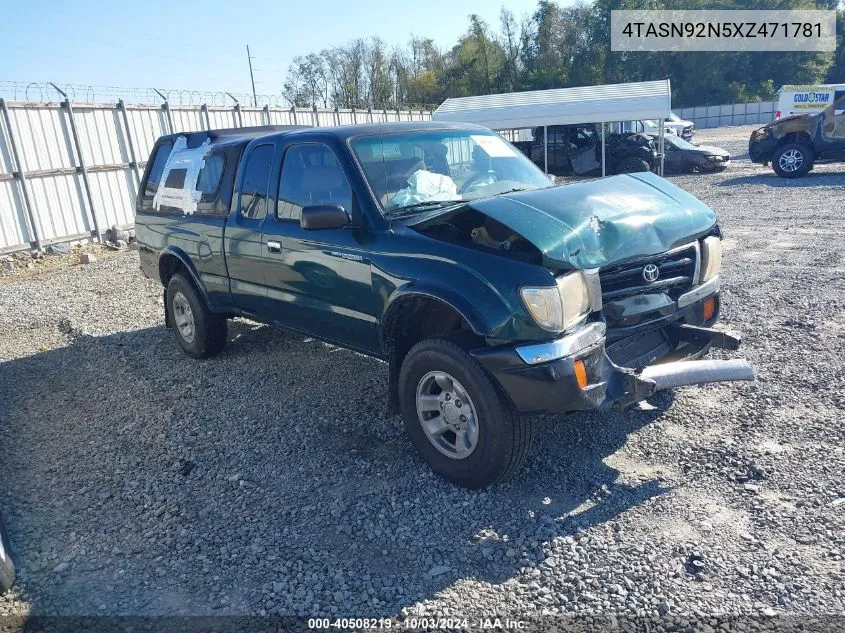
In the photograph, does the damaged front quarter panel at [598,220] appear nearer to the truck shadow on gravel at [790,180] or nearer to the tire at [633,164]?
the truck shadow on gravel at [790,180]

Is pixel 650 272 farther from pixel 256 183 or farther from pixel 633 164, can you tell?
pixel 633 164

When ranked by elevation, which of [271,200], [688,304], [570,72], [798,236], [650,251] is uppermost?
[570,72]

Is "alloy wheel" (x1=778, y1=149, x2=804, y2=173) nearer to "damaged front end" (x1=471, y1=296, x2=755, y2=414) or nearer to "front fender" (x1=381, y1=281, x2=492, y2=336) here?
"damaged front end" (x1=471, y1=296, x2=755, y2=414)

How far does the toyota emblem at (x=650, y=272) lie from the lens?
3.69 metres

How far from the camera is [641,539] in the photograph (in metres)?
3.10

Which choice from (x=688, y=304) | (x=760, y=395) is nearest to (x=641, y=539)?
(x=688, y=304)

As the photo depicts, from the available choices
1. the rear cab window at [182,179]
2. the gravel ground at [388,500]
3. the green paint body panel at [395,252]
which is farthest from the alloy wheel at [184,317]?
the rear cab window at [182,179]

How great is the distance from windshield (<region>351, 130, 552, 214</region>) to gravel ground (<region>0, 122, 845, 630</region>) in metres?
1.58

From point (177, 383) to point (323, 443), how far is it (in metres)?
1.96

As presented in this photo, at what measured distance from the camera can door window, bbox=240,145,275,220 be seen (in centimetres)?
495

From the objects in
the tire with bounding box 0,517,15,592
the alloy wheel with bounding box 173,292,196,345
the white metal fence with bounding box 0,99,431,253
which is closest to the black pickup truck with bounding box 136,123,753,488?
the alloy wheel with bounding box 173,292,196,345

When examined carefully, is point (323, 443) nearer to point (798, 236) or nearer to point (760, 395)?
point (760, 395)

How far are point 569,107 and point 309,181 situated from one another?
16.4 meters

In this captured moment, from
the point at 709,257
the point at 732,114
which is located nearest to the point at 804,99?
the point at 732,114
